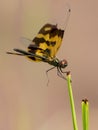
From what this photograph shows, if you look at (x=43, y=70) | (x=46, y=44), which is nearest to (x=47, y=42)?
(x=46, y=44)

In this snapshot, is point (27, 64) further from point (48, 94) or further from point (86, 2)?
point (86, 2)

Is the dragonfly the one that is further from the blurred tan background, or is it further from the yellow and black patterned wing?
the blurred tan background

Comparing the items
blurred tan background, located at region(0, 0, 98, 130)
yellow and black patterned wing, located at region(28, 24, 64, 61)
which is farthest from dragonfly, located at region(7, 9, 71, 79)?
blurred tan background, located at region(0, 0, 98, 130)

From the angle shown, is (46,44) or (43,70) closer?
(46,44)

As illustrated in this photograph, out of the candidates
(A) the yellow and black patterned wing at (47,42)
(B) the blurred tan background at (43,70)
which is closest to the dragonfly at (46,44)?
(A) the yellow and black patterned wing at (47,42)

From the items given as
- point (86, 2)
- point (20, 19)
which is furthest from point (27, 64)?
point (86, 2)

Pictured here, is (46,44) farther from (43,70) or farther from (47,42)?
(43,70)
